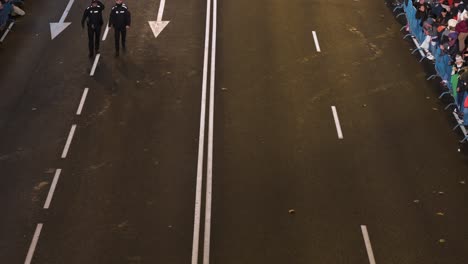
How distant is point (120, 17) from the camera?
2212cm

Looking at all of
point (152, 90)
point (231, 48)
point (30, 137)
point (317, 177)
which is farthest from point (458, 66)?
point (30, 137)

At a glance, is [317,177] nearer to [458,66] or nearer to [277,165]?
[277,165]

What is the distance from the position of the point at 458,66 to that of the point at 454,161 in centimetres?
337

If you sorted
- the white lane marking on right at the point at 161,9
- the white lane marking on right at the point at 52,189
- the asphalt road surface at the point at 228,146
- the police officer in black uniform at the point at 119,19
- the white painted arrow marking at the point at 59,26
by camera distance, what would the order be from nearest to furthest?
the asphalt road surface at the point at 228,146
the white lane marking on right at the point at 52,189
the police officer in black uniform at the point at 119,19
the white painted arrow marking at the point at 59,26
the white lane marking on right at the point at 161,9

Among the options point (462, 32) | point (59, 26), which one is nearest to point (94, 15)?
point (59, 26)

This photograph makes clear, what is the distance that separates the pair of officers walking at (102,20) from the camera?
72.1ft

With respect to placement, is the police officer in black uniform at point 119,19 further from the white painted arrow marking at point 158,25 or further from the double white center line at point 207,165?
the double white center line at point 207,165


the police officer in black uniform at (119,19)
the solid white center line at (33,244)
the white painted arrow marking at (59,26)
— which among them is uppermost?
the police officer in black uniform at (119,19)

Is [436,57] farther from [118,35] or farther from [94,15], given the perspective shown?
[94,15]

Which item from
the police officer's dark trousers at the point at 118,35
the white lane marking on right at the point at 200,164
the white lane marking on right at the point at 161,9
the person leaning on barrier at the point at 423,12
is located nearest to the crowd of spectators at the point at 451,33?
the person leaning on barrier at the point at 423,12

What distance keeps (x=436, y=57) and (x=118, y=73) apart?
10111 mm

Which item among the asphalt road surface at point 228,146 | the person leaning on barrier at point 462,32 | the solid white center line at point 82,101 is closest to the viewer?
the asphalt road surface at point 228,146

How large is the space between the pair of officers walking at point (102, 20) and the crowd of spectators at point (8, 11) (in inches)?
153

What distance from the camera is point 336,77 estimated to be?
70.8 ft
